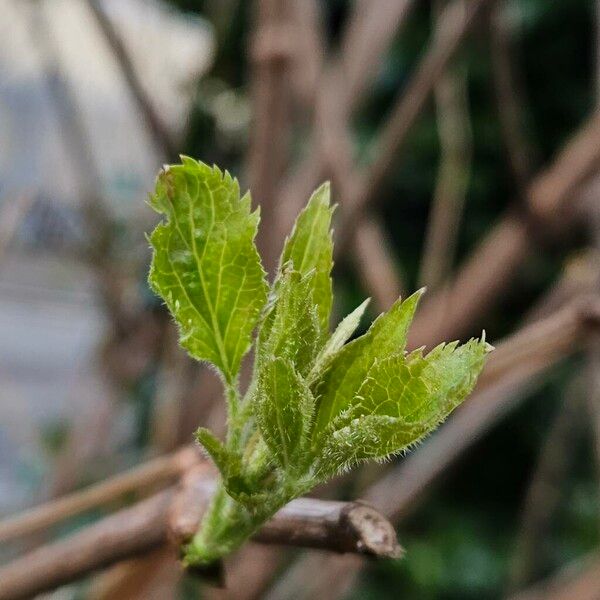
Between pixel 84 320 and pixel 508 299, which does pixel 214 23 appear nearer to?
A: pixel 508 299

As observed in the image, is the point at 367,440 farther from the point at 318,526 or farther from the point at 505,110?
the point at 505,110

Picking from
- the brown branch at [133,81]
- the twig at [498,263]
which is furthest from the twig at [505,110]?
the brown branch at [133,81]

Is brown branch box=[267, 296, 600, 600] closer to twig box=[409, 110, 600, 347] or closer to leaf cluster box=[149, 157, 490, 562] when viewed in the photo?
twig box=[409, 110, 600, 347]

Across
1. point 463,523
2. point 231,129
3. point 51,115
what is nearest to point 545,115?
point 231,129

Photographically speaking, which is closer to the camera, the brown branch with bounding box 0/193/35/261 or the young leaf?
the young leaf

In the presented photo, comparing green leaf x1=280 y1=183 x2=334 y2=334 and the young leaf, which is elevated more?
green leaf x1=280 y1=183 x2=334 y2=334

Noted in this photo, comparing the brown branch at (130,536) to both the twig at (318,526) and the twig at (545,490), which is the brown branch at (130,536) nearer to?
the twig at (318,526)

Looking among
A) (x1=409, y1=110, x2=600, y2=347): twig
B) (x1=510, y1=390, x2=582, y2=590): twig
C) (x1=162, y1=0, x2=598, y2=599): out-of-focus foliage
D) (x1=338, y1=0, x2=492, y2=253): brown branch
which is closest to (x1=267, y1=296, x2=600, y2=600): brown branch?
(x1=409, y1=110, x2=600, y2=347): twig

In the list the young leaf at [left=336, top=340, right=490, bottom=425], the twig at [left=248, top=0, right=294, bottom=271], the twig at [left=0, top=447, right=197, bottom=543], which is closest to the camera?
the young leaf at [left=336, top=340, right=490, bottom=425]

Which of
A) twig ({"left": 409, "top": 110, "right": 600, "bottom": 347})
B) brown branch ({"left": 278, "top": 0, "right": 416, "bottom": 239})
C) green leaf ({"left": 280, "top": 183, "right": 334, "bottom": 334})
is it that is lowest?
green leaf ({"left": 280, "top": 183, "right": 334, "bottom": 334})
